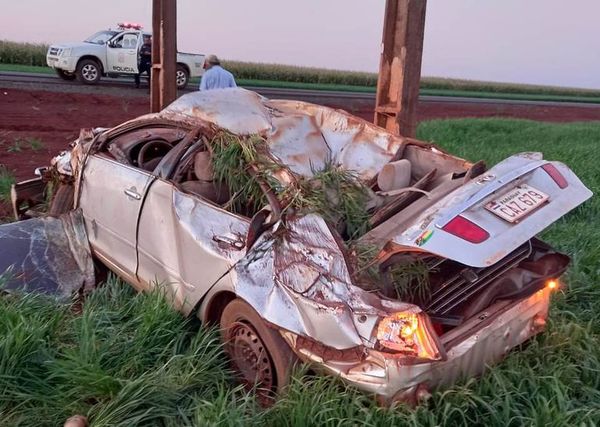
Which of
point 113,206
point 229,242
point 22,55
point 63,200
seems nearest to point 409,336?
point 229,242

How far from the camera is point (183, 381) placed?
333 centimetres

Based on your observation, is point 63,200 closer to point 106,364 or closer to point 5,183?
point 5,183

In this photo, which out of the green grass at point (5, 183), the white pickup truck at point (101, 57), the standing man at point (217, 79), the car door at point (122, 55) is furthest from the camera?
the car door at point (122, 55)

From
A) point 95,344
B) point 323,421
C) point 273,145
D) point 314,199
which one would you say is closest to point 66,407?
point 95,344

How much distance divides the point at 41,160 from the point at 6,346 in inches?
265

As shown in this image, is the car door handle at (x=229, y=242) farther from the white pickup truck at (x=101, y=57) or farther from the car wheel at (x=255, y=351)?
the white pickup truck at (x=101, y=57)

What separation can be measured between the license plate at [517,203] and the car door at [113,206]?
223 cm

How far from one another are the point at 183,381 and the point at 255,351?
407 mm

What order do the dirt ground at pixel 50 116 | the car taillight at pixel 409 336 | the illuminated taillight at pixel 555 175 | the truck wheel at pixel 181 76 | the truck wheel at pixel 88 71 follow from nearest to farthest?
the car taillight at pixel 409 336
the illuminated taillight at pixel 555 175
the dirt ground at pixel 50 116
the truck wheel at pixel 88 71
the truck wheel at pixel 181 76

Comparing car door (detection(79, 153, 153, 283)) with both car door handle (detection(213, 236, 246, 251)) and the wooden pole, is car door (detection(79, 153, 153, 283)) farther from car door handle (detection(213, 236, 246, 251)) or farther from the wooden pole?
the wooden pole

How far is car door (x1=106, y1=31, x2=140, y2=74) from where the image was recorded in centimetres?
2067

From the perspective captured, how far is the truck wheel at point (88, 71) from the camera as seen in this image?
20.4m

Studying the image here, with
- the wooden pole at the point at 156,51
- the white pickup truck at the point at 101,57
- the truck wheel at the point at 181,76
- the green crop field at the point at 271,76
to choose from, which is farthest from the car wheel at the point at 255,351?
the green crop field at the point at 271,76

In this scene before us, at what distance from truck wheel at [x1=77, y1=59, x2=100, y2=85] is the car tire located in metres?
16.1
